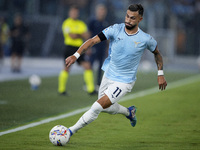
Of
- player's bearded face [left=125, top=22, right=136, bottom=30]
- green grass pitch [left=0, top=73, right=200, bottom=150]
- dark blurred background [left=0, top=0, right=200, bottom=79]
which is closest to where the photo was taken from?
green grass pitch [left=0, top=73, right=200, bottom=150]

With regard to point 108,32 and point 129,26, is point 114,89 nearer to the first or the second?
point 108,32

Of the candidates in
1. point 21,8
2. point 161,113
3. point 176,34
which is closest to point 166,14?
point 176,34

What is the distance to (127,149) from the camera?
6762 millimetres

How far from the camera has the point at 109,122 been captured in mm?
9102

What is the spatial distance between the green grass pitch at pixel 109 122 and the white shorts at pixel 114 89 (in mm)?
667

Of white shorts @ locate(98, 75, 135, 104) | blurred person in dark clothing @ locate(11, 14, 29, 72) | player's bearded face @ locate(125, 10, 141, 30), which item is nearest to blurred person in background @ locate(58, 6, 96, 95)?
white shorts @ locate(98, 75, 135, 104)

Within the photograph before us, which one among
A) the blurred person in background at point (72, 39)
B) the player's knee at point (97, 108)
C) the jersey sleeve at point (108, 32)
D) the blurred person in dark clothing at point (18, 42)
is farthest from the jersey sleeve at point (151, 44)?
the blurred person in dark clothing at point (18, 42)

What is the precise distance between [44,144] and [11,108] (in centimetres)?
373

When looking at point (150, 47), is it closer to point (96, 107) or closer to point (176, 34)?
point (96, 107)

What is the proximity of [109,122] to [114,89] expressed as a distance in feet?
6.54

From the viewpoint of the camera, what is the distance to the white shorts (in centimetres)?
714

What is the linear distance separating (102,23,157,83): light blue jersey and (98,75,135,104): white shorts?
0.07 meters

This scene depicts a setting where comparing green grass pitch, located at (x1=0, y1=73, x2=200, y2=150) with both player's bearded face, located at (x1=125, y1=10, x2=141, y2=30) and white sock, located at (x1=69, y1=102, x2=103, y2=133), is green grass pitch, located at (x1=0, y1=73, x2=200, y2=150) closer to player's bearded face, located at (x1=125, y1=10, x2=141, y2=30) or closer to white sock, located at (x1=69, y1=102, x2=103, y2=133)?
white sock, located at (x1=69, y1=102, x2=103, y2=133)

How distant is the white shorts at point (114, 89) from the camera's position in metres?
7.14
